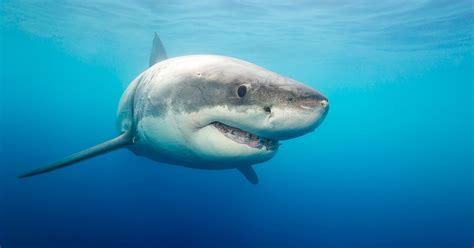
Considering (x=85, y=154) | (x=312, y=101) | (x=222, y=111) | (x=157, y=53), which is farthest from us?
(x=157, y=53)

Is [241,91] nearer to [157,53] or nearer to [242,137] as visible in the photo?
[242,137]

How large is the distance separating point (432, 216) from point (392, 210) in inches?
191

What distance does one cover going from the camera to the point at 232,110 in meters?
2.90

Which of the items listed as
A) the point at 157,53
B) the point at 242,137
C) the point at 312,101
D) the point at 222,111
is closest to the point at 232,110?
the point at 222,111

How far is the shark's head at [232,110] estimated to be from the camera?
8.64 ft

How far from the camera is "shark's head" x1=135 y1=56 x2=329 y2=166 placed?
8.64 ft

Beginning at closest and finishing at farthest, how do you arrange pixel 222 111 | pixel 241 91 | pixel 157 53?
pixel 241 91 < pixel 222 111 < pixel 157 53

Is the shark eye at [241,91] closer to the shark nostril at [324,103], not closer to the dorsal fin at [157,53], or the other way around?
the shark nostril at [324,103]

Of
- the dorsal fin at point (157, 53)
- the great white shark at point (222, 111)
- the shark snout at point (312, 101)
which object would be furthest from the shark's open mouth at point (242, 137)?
the dorsal fin at point (157, 53)

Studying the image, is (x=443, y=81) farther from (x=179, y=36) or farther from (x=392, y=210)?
(x=179, y=36)

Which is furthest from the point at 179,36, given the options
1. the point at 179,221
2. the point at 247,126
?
the point at 247,126

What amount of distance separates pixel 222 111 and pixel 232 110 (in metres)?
0.12

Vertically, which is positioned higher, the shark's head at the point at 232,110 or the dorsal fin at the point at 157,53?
the dorsal fin at the point at 157,53

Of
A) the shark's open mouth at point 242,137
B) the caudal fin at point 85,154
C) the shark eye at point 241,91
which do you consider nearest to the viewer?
the shark eye at point 241,91
